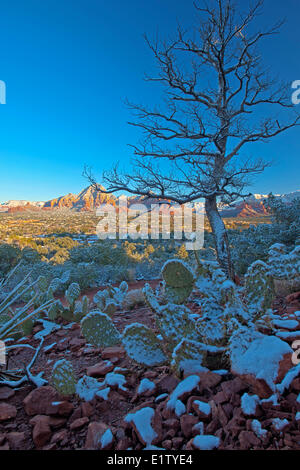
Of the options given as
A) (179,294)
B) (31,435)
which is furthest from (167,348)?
(31,435)

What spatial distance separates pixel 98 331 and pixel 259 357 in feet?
4.45

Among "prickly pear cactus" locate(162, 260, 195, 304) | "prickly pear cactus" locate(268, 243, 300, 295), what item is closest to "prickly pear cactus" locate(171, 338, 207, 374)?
"prickly pear cactus" locate(162, 260, 195, 304)

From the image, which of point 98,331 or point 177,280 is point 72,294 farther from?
point 177,280

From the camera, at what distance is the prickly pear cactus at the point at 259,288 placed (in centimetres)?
209

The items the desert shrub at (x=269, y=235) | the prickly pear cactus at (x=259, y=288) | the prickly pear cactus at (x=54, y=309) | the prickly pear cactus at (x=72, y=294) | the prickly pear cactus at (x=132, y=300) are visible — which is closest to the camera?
the prickly pear cactus at (x=259, y=288)

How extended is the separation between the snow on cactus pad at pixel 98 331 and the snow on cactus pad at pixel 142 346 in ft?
1.21

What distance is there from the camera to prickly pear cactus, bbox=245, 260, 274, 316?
2.09m

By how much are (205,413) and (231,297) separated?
0.86 m

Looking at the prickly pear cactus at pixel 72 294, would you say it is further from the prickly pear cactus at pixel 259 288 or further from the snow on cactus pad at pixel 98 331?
the prickly pear cactus at pixel 259 288

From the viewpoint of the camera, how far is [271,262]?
2277mm

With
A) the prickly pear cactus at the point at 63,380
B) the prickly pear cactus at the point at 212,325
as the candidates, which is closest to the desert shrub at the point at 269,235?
the prickly pear cactus at the point at 212,325

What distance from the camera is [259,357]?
131 centimetres

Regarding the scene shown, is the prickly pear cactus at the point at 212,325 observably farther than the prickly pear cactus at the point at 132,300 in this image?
No
